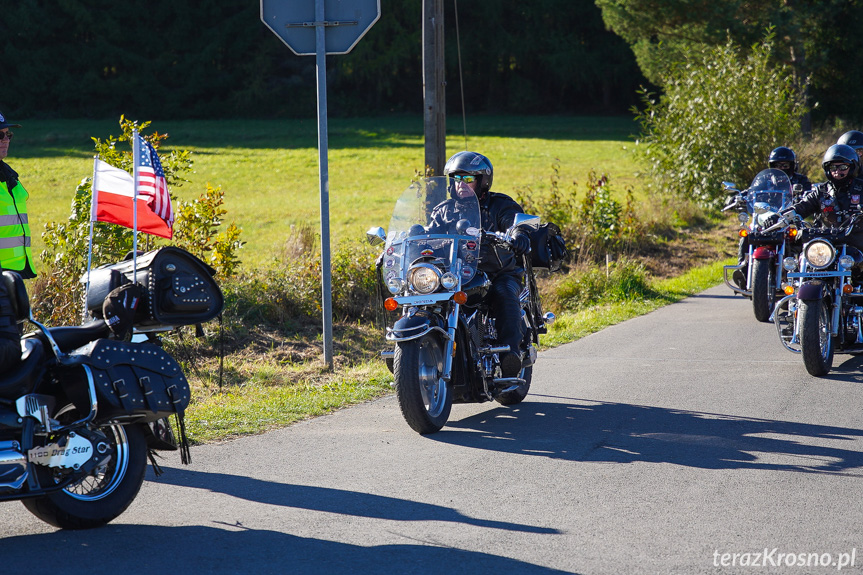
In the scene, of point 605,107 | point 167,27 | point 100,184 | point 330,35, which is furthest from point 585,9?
point 100,184

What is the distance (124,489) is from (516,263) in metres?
3.71

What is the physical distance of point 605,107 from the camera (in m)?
64.6

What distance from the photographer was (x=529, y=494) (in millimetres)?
5500

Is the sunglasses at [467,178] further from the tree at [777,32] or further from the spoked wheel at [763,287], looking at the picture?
the tree at [777,32]

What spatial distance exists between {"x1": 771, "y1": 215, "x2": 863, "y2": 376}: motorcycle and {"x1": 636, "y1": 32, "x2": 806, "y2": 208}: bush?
11.9m

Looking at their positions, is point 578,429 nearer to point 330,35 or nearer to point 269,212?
point 330,35

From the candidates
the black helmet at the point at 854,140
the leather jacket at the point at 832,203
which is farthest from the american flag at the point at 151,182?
the black helmet at the point at 854,140

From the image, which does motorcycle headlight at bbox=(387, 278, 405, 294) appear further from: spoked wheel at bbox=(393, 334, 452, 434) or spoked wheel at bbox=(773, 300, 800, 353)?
spoked wheel at bbox=(773, 300, 800, 353)

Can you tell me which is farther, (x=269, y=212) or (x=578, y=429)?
(x=269, y=212)

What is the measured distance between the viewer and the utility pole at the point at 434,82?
1158 cm

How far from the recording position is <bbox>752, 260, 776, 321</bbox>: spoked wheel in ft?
36.6

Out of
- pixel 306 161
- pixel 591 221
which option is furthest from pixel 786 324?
pixel 306 161

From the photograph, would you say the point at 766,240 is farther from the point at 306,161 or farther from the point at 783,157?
the point at 306,161

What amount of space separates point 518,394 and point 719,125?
14377 mm
